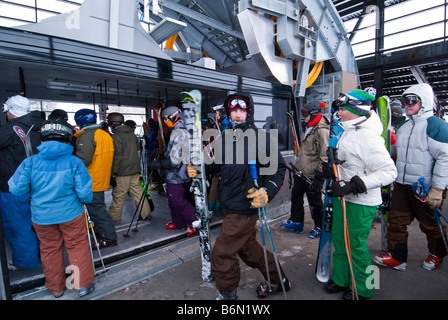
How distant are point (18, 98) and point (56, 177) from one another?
3.87ft

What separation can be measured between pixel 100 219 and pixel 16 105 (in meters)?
1.60

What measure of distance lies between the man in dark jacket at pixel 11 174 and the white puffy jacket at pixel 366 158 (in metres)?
3.24

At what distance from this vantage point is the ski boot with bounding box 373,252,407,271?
271cm

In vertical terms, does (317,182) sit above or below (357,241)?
above

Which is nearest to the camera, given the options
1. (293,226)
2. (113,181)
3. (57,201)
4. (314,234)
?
(57,201)

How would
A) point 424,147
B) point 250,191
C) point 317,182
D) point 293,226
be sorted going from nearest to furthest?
point 250,191 < point 424,147 < point 317,182 < point 293,226

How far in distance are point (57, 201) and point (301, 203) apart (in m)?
3.24

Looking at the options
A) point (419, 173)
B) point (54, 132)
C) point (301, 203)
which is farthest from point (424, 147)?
point (54, 132)

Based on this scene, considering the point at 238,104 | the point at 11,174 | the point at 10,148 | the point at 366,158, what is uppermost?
the point at 238,104

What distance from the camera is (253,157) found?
2.10 m

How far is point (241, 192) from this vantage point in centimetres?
209

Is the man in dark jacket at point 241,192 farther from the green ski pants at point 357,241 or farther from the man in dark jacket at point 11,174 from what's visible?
the man in dark jacket at point 11,174

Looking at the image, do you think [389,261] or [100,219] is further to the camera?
[100,219]

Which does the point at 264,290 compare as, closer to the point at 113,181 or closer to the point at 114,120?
the point at 113,181
